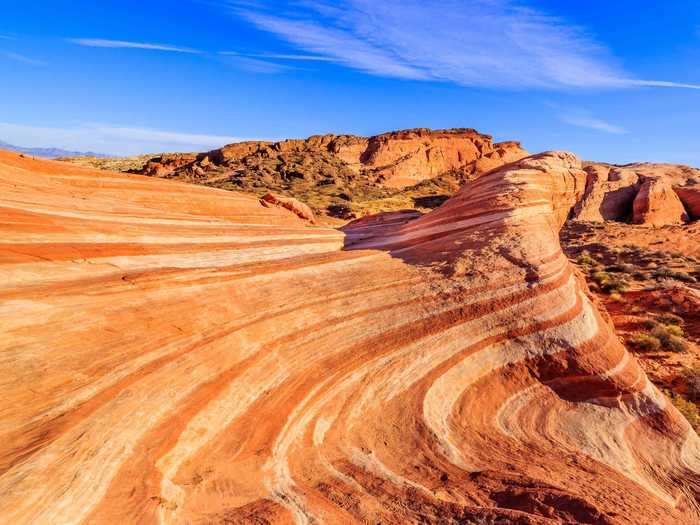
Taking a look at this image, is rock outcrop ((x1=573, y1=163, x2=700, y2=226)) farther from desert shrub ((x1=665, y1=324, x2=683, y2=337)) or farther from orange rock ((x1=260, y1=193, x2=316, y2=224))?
orange rock ((x1=260, y1=193, x2=316, y2=224))

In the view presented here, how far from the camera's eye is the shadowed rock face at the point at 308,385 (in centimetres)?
386

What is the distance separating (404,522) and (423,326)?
3.16 meters

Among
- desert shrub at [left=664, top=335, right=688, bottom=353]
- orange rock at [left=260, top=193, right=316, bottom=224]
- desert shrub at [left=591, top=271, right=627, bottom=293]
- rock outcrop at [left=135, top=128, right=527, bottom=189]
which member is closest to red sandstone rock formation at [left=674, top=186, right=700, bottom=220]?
desert shrub at [left=591, top=271, right=627, bottom=293]

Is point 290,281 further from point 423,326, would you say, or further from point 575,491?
point 575,491

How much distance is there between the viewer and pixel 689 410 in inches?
343

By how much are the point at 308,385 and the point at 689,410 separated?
26.7 ft

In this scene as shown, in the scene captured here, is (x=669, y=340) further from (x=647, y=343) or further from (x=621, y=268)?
(x=621, y=268)

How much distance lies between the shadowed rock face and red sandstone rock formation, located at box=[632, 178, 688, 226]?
36.7 m

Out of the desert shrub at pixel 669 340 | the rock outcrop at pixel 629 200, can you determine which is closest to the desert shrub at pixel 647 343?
the desert shrub at pixel 669 340

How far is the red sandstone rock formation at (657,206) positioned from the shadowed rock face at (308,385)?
1446 inches

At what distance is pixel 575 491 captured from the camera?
173 inches

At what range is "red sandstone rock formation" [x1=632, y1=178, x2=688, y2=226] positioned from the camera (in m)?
38.1

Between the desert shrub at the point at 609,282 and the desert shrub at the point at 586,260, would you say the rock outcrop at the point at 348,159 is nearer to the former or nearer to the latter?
the desert shrub at the point at 586,260

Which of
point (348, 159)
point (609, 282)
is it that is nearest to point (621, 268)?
point (609, 282)
